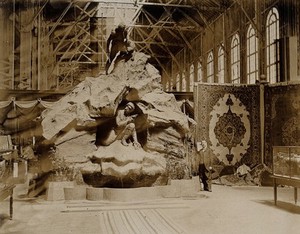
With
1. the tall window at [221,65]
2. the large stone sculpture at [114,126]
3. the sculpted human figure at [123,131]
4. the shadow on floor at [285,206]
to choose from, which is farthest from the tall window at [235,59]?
the shadow on floor at [285,206]

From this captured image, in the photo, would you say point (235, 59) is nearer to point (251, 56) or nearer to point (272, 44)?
point (251, 56)

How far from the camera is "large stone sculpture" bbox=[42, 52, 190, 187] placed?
7.82m

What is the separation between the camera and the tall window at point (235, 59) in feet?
56.0

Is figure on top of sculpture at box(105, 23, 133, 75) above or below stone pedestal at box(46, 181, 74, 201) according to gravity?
above

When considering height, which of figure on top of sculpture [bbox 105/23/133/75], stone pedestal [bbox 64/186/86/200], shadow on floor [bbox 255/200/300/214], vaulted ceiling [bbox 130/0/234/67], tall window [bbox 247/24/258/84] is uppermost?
vaulted ceiling [bbox 130/0/234/67]

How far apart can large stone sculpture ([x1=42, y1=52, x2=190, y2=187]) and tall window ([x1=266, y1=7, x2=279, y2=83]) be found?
6.14 meters

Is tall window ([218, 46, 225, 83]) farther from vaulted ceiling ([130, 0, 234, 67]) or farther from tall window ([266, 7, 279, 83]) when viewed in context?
tall window ([266, 7, 279, 83])

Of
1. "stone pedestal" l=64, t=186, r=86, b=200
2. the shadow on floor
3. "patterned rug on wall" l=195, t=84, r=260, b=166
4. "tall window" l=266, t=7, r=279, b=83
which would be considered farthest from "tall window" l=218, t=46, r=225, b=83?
"stone pedestal" l=64, t=186, r=86, b=200

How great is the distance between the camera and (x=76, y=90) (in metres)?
8.93

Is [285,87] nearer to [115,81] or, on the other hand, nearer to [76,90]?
[115,81]

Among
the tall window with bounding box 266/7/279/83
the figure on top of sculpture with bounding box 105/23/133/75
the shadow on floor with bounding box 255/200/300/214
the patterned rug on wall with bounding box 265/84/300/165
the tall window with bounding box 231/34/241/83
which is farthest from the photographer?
the tall window with bounding box 231/34/241/83

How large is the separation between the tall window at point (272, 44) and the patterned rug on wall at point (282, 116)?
3114 mm

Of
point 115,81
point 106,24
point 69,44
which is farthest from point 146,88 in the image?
point 69,44

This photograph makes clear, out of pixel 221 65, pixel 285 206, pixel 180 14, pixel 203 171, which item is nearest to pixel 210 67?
pixel 221 65
